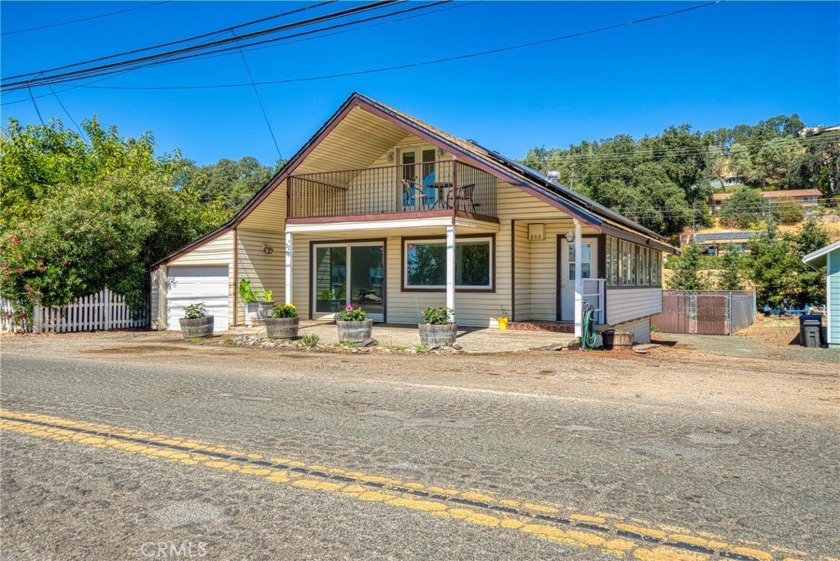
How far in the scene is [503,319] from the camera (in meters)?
16.6

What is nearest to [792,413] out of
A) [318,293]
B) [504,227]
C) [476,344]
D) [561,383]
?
→ [561,383]

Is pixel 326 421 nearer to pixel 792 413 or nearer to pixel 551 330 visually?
pixel 792 413

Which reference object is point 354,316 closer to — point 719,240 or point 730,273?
point 730,273

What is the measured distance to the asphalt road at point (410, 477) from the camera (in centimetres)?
362

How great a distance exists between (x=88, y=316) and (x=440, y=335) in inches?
456

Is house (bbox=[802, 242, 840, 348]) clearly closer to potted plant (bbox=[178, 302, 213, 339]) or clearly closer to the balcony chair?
the balcony chair

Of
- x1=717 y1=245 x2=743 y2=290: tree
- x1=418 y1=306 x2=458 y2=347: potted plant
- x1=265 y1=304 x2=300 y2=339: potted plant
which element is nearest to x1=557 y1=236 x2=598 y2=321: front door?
x1=418 y1=306 x2=458 y2=347: potted plant

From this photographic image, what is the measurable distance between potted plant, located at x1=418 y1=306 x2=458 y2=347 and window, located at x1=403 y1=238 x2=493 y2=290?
11.5 ft

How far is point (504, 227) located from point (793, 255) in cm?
2308

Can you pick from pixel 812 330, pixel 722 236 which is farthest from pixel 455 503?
pixel 722 236

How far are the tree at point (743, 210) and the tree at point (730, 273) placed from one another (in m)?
35.9

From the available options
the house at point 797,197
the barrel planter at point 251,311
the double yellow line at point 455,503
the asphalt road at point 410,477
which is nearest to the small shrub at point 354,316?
the barrel planter at point 251,311

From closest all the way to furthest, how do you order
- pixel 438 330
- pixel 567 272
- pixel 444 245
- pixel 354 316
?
pixel 438 330 → pixel 354 316 → pixel 567 272 → pixel 444 245

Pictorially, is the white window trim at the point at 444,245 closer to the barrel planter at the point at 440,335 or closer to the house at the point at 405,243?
the house at the point at 405,243
